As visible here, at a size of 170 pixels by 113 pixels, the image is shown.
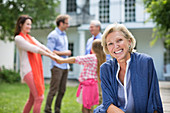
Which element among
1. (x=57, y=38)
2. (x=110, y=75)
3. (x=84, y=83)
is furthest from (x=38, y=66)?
(x=110, y=75)

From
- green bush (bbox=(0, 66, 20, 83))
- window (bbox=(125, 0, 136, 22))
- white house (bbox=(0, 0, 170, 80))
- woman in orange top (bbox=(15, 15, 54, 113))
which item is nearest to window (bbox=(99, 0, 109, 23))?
white house (bbox=(0, 0, 170, 80))

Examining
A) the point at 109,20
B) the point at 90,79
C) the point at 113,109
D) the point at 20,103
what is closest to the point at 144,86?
the point at 113,109

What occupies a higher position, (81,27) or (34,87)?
(81,27)

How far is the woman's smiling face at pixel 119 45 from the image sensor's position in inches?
72.9

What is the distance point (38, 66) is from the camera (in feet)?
10.8

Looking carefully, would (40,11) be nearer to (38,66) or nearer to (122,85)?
(38,66)

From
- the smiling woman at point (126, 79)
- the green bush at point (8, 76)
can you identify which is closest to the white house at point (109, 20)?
the green bush at point (8, 76)

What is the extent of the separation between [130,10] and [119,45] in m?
12.5

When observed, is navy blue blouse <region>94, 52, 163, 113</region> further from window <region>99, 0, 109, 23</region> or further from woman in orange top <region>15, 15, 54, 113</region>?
window <region>99, 0, 109, 23</region>

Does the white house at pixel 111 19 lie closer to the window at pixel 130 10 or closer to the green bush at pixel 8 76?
Result: the window at pixel 130 10

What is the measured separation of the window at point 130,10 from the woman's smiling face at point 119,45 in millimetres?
12158

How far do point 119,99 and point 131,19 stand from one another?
1244 centimetres

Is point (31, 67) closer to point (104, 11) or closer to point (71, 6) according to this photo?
point (104, 11)

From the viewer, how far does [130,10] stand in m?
13.8
